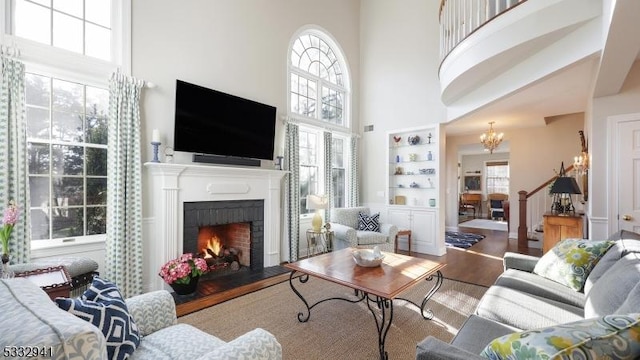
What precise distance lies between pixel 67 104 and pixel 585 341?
4.23 metres

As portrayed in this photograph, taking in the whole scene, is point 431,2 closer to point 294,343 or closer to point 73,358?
point 294,343

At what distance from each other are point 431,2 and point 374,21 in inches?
49.2

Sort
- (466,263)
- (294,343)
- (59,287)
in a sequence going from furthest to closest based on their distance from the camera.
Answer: (466,263) → (294,343) → (59,287)

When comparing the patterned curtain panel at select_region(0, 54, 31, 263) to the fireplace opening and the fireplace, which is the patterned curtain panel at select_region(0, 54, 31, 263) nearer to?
the fireplace

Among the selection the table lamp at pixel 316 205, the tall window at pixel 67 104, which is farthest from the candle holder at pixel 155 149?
the table lamp at pixel 316 205

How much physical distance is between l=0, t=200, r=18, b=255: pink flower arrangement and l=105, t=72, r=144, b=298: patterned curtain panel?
0.75m

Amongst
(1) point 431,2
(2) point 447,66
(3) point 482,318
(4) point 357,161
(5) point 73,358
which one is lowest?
(3) point 482,318

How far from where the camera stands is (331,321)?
8.70 feet

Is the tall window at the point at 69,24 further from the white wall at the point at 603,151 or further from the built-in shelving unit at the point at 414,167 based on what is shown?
the white wall at the point at 603,151

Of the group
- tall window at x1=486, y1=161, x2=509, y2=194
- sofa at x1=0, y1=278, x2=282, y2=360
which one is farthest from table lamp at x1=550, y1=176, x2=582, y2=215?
tall window at x1=486, y1=161, x2=509, y2=194

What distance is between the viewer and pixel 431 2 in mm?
5387

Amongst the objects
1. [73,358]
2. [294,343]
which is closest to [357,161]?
[294,343]

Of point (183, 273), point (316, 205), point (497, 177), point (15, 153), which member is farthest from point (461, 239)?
point (15, 153)

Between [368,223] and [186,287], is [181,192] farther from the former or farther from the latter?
[368,223]
